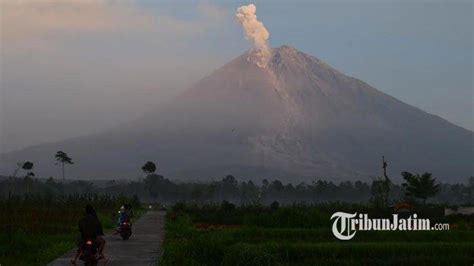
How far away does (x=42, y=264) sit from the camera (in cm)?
1722

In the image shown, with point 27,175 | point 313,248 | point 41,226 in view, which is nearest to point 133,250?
point 313,248

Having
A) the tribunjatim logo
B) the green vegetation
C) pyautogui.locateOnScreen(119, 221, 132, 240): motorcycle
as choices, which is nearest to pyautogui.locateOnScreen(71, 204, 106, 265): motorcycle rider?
the green vegetation

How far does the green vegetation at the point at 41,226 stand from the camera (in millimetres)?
19009

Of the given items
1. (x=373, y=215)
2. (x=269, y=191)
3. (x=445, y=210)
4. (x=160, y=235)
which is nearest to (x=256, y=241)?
(x=160, y=235)

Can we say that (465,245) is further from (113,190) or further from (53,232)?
(113,190)

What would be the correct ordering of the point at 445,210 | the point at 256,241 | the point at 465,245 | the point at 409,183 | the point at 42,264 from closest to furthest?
1. the point at 42,264
2. the point at 465,245
3. the point at 256,241
4. the point at 445,210
5. the point at 409,183

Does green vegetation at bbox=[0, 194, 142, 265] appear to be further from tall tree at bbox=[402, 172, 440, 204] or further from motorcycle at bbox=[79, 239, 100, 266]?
tall tree at bbox=[402, 172, 440, 204]

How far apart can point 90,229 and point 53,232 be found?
35.5 feet

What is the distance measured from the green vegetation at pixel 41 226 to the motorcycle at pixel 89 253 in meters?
1.97

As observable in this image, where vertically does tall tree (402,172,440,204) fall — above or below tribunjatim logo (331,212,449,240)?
above

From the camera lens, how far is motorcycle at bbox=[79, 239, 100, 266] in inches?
627

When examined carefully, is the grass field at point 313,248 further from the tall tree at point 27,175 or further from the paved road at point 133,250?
the tall tree at point 27,175

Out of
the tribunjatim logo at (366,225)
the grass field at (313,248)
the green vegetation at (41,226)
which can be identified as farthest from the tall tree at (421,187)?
the grass field at (313,248)

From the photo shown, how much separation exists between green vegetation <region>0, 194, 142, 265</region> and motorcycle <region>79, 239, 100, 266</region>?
6.47ft
